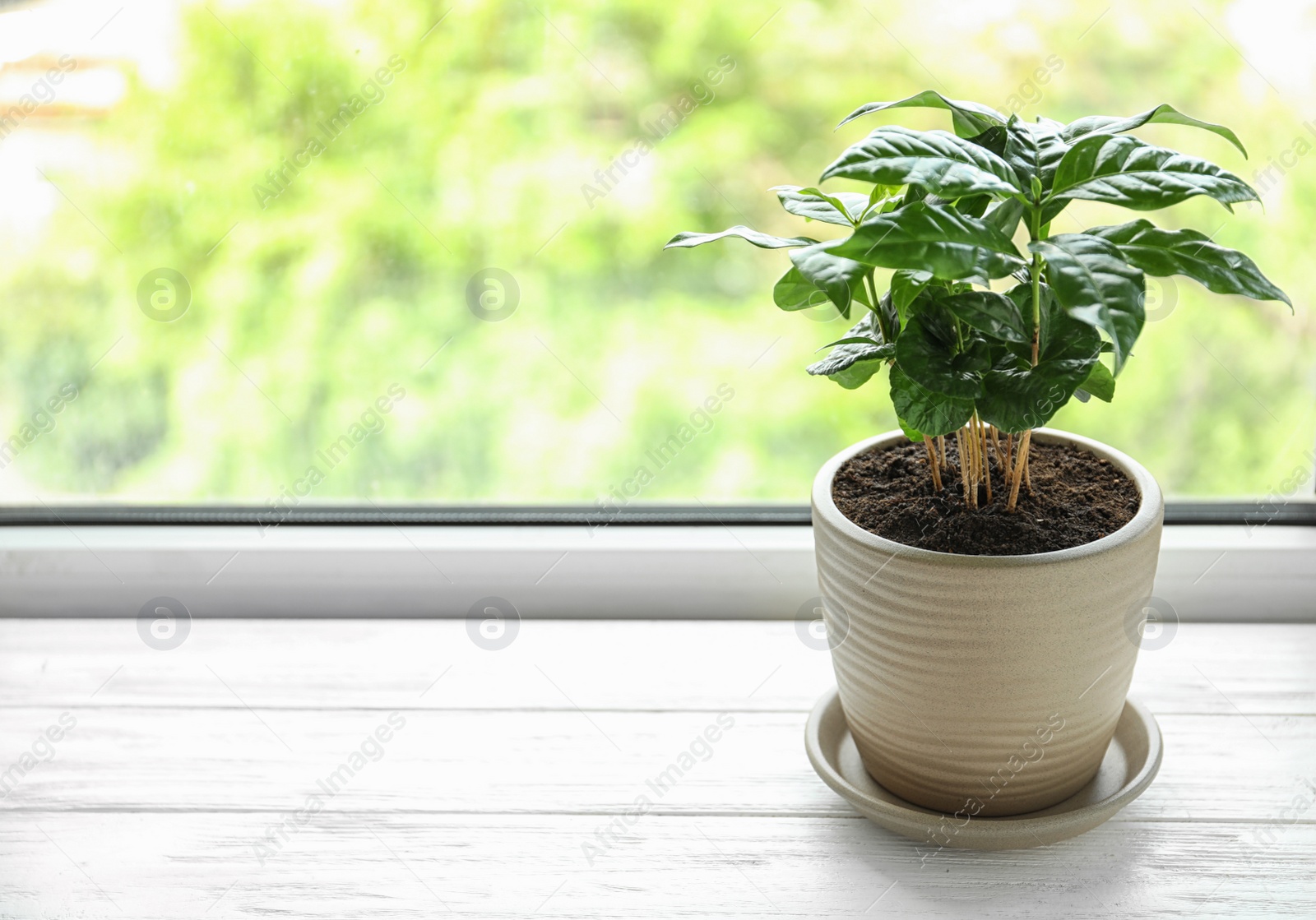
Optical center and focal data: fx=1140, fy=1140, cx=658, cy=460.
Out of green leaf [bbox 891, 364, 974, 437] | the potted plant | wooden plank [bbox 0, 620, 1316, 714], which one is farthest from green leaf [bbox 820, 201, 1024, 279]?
wooden plank [bbox 0, 620, 1316, 714]

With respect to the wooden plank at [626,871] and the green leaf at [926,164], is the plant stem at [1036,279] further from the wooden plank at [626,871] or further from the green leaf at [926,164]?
the wooden plank at [626,871]

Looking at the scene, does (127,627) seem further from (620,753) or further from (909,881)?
(909,881)

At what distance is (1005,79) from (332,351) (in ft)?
2.76

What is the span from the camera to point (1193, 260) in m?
0.72

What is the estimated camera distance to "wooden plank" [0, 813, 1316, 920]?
904mm

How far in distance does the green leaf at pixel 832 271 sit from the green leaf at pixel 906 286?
69 mm

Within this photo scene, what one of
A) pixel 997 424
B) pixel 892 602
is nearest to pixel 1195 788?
pixel 892 602

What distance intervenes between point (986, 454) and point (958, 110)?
0.28 m

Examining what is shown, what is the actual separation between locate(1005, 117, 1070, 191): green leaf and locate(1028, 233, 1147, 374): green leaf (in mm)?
73

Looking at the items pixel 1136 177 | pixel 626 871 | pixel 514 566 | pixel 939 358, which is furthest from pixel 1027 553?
pixel 514 566

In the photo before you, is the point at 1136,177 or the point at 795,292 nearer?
the point at 1136,177

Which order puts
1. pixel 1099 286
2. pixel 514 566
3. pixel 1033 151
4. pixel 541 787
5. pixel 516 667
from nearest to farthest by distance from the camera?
pixel 1099 286
pixel 1033 151
pixel 541 787
pixel 516 667
pixel 514 566

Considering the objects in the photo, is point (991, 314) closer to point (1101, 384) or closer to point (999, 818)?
point (1101, 384)

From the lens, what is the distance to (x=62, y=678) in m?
1.25
